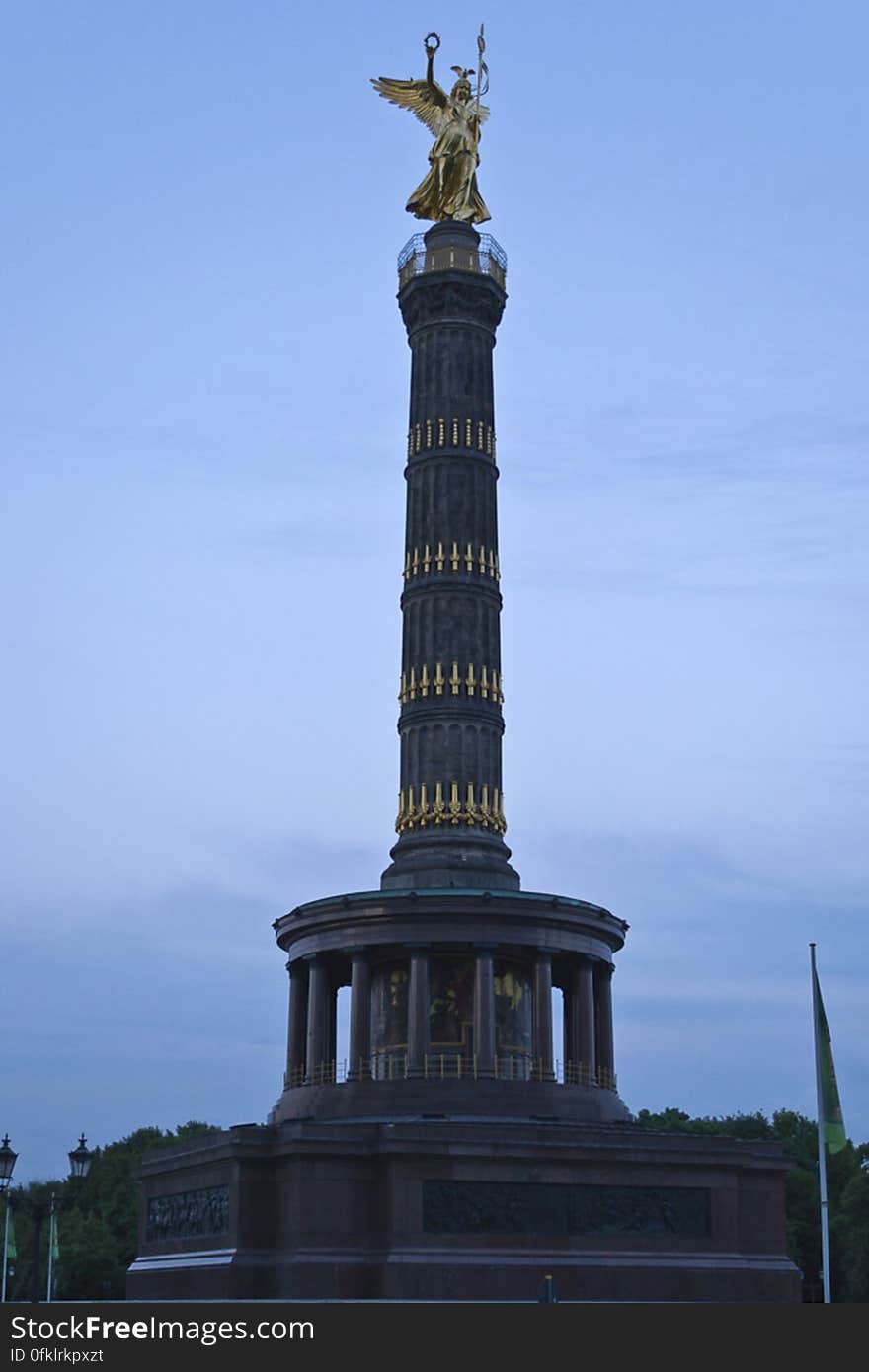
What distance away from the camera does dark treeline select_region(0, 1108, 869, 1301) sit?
195ft

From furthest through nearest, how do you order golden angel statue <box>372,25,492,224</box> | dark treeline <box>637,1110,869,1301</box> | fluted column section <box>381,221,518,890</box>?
dark treeline <box>637,1110,869,1301</box> < golden angel statue <box>372,25,492,224</box> < fluted column section <box>381,221,518,890</box>

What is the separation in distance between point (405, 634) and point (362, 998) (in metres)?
9.99

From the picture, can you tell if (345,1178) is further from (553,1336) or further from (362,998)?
(553,1336)

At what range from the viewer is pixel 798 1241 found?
64188 millimetres

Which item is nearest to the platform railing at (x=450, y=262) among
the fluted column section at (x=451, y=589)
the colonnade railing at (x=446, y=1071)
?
the fluted column section at (x=451, y=589)

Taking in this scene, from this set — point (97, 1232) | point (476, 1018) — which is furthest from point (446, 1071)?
point (97, 1232)

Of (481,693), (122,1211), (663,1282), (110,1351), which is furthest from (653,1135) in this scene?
(122,1211)

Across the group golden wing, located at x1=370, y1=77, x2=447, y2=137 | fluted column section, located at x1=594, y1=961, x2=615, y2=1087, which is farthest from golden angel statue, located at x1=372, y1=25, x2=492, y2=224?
fluted column section, located at x1=594, y1=961, x2=615, y2=1087

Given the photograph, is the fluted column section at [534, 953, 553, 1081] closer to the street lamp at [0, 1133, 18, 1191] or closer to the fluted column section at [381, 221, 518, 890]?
the fluted column section at [381, 221, 518, 890]

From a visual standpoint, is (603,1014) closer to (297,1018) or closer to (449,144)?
(297,1018)

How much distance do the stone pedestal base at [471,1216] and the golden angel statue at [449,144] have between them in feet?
83.1

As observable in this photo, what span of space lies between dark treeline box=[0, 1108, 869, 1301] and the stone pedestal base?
20.7 metres

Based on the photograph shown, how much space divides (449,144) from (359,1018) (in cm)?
2452

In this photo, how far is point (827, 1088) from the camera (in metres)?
28.9
